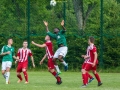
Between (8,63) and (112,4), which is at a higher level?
(112,4)

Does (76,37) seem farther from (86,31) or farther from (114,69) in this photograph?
(114,69)

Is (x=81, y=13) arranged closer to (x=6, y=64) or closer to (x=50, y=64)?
(x=6, y=64)

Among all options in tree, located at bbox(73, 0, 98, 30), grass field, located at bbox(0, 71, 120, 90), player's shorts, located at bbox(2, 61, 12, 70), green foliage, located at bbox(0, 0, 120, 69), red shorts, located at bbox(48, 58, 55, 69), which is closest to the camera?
grass field, located at bbox(0, 71, 120, 90)

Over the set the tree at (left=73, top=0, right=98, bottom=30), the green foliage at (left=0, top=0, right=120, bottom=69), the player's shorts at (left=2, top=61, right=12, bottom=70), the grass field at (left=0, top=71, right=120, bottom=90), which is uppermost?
the tree at (left=73, top=0, right=98, bottom=30)

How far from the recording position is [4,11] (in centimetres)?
4256

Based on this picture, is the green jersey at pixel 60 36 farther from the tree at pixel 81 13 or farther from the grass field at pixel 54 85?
the tree at pixel 81 13

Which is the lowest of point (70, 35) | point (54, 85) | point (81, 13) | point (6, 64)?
point (54, 85)

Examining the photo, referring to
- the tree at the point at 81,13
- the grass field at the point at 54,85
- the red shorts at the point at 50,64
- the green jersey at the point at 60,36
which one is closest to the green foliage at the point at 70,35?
the tree at the point at 81,13

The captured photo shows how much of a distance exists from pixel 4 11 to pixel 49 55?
2332 centimetres

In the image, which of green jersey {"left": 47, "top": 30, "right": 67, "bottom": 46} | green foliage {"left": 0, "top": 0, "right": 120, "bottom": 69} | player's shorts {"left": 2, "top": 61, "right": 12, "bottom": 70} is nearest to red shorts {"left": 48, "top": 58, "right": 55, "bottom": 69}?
green jersey {"left": 47, "top": 30, "right": 67, "bottom": 46}

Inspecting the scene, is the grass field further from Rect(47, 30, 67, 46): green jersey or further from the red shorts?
Rect(47, 30, 67, 46): green jersey

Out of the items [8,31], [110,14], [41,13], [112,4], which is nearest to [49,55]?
[8,31]

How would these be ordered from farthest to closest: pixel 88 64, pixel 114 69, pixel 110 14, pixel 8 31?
pixel 110 14, pixel 8 31, pixel 114 69, pixel 88 64

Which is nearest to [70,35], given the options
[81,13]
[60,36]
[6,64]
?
[81,13]
